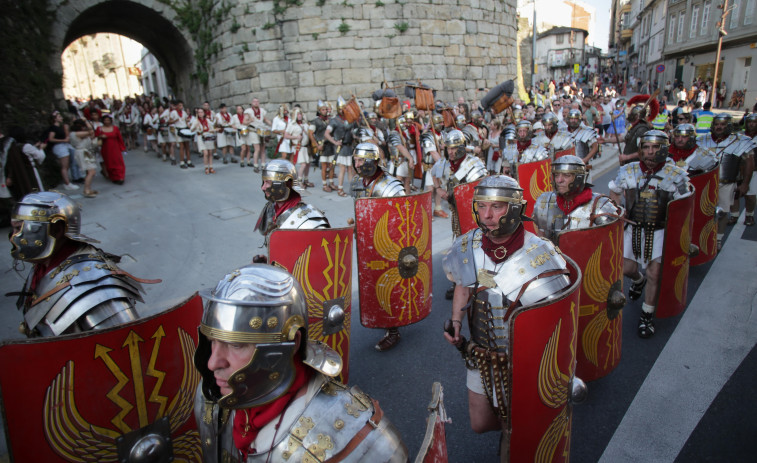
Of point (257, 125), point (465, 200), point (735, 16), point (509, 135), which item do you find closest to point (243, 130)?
point (257, 125)

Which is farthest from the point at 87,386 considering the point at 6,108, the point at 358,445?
the point at 6,108

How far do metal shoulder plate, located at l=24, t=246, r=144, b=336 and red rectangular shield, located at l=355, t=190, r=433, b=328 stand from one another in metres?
1.69

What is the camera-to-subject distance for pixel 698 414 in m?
2.85

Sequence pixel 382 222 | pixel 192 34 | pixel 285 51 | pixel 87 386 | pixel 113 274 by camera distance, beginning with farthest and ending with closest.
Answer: pixel 192 34
pixel 285 51
pixel 382 222
pixel 113 274
pixel 87 386

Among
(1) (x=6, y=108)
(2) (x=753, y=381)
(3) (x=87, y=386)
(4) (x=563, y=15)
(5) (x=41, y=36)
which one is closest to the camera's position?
(3) (x=87, y=386)

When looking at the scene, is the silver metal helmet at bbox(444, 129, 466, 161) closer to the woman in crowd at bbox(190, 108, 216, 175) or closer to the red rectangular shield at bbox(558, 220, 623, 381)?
the red rectangular shield at bbox(558, 220, 623, 381)

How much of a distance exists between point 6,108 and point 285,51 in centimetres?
747

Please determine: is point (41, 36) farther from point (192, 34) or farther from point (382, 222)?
point (382, 222)

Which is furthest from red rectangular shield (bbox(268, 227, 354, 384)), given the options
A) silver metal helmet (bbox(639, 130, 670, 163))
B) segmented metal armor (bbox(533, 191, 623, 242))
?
silver metal helmet (bbox(639, 130, 670, 163))

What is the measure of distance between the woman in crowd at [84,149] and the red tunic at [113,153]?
34 cm

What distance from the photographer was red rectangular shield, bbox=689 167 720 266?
14.1 feet

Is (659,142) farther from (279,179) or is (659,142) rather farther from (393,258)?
(279,179)

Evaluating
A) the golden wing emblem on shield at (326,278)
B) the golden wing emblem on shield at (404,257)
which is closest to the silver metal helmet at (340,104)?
the golden wing emblem on shield at (404,257)

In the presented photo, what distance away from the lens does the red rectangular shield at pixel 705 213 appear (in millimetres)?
4285
